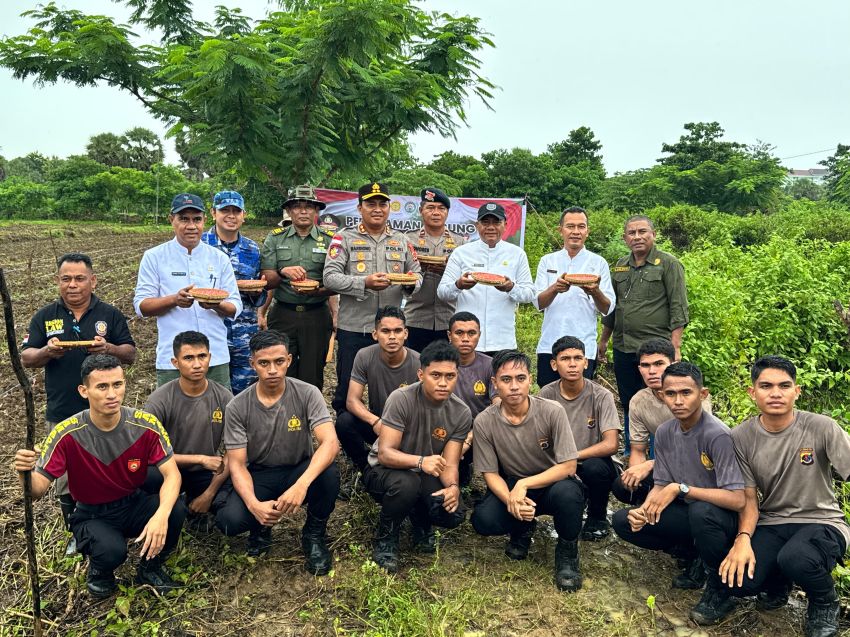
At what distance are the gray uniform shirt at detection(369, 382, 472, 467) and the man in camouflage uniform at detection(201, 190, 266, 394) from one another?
1.61 meters

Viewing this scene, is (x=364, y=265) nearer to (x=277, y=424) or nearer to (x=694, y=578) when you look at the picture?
(x=277, y=424)

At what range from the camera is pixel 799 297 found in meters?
6.73

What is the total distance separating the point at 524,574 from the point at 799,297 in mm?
5004

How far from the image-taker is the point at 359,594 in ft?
10.9

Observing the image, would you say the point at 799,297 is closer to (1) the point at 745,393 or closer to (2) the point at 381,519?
(1) the point at 745,393

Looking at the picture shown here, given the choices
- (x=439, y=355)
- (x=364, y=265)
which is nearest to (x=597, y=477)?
(x=439, y=355)

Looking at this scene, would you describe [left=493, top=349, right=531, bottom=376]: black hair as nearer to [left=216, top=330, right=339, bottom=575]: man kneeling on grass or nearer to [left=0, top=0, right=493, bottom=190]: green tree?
[left=216, top=330, right=339, bottom=575]: man kneeling on grass

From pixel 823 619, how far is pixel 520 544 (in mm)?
1578

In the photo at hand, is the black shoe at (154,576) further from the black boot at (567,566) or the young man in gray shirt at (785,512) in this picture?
the young man in gray shirt at (785,512)

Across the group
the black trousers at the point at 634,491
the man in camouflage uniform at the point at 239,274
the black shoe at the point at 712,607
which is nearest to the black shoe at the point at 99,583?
the man in camouflage uniform at the point at 239,274

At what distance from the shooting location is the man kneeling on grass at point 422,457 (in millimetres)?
3646

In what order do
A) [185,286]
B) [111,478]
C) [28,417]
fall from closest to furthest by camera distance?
1. [28,417]
2. [111,478]
3. [185,286]

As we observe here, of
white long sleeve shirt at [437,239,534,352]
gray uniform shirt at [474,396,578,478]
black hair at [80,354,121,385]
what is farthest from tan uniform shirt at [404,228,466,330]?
black hair at [80,354,121,385]

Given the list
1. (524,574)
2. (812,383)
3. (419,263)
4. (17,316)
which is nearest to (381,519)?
(524,574)
